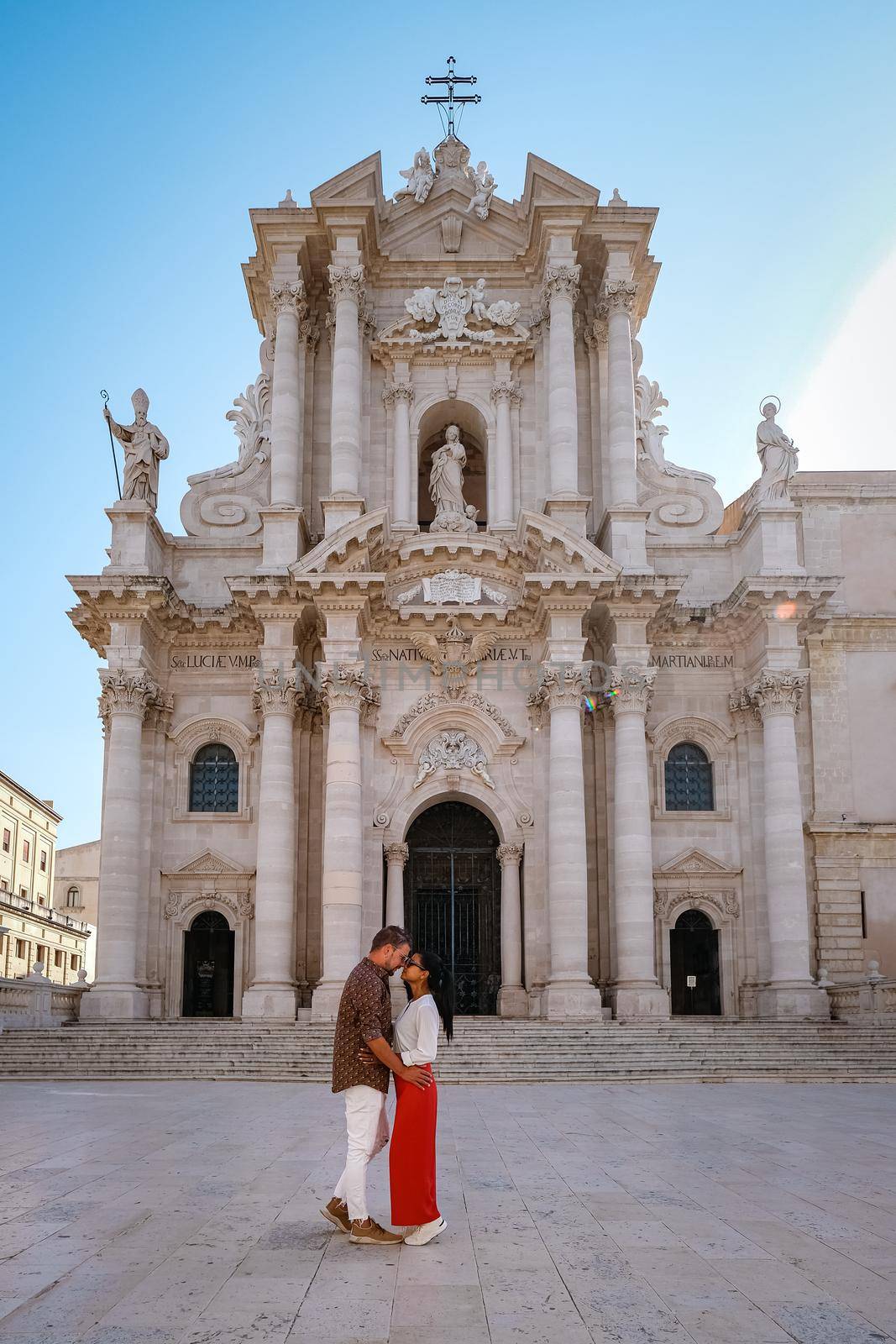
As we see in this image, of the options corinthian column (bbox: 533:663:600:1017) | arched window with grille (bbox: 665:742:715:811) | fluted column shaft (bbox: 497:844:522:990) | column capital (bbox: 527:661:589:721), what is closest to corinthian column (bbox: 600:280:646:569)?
column capital (bbox: 527:661:589:721)

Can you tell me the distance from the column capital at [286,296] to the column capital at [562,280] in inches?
240

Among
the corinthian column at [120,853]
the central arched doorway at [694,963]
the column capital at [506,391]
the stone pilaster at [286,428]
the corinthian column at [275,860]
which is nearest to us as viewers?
the corinthian column at [275,860]

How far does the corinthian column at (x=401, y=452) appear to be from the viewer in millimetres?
31766

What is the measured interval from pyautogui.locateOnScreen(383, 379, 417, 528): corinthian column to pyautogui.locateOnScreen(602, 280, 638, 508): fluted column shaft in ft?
16.0

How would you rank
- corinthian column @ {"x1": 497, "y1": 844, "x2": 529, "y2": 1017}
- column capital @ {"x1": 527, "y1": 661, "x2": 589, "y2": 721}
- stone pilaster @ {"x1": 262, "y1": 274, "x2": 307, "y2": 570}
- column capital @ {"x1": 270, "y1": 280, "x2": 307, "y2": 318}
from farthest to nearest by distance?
1. column capital @ {"x1": 270, "y1": 280, "x2": 307, "y2": 318}
2. stone pilaster @ {"x1": 262, "y1": 274, "x2": 307, "y2": 570}
3. corinthian column @ {"x1": 497, "y1": 844, "x2": 529, "y2": 1017}
4. column capital @ {"x1": 527, "y1": 661, "x2": 589, "y2": 721}

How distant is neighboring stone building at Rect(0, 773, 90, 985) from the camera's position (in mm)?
63500

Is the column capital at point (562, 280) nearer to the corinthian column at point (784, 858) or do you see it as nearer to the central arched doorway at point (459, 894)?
the corinthian column at point (784, 858)

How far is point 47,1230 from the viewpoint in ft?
28.1

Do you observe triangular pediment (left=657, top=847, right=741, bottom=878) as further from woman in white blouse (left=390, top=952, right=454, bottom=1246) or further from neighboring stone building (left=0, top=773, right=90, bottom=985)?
neighboring stone building (left=0, top=773, right=90, bottom=985)

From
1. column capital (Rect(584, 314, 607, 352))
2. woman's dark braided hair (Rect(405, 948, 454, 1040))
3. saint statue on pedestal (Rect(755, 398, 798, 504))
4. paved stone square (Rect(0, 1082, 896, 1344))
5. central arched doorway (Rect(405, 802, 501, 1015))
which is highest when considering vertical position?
column capital (Rect(584, 314, 607, 352))

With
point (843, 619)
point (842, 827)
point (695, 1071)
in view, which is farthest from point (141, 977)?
point (843, 619)

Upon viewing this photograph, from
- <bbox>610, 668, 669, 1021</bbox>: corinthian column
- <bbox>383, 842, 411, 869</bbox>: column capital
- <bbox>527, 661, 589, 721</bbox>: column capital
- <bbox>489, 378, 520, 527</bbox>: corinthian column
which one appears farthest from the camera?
<bbox>489, 378, 520, 527</bbox>: corinthian column

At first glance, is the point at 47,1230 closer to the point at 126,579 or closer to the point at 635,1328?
the point at 635,1328

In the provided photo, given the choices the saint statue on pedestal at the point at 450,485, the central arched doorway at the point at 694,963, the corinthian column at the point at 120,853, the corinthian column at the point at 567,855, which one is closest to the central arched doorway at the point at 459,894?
the corinthian column at the point at 567,855
